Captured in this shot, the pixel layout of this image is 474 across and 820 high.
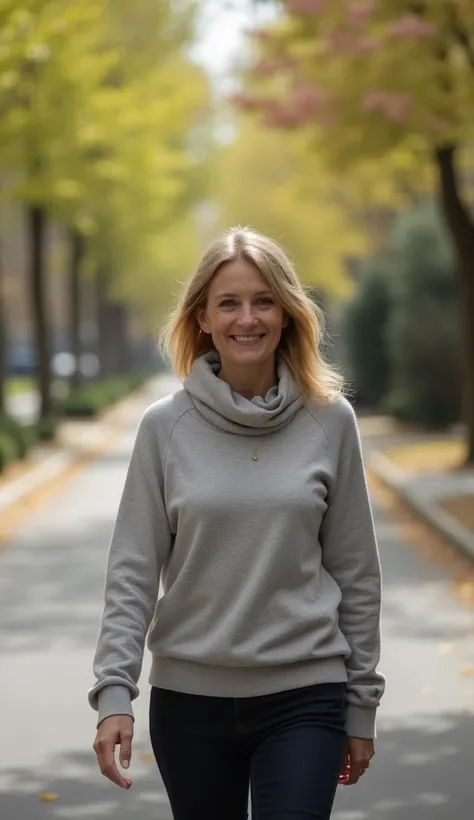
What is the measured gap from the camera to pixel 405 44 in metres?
19.9

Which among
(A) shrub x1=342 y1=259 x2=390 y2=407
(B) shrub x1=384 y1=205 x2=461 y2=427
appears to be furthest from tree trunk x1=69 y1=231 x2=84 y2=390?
(B) shrub x1=384 y1=205 x2=461 y2=427

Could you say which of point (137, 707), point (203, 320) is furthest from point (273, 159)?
point (203, 320)

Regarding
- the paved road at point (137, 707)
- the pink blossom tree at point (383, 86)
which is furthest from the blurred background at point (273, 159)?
the paved road at point (137, 707)

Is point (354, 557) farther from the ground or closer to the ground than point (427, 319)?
farther from the ground

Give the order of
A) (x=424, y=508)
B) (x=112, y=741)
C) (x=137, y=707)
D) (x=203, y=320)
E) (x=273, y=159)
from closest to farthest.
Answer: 1. (x=112, y=741)
2. (x=203, y=320)
3. (x=137, y=707)
4. (x=424, y=508)
5. (x=273, y=159)

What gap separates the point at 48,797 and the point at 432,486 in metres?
13.7

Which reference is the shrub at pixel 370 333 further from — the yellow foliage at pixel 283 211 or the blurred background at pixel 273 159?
the yellow foliage at pixel 283 211

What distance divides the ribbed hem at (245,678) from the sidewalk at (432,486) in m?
10.1

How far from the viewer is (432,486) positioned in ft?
65.4

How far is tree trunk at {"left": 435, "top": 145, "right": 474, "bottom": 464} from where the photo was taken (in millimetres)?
22484

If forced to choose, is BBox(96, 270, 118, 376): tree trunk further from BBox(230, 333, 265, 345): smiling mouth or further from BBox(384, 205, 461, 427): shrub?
BBox(230, 333, 265, 345): smiling mouth

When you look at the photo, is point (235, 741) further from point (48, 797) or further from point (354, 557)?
point (48, 797)

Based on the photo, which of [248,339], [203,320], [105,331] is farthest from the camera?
[105,331]

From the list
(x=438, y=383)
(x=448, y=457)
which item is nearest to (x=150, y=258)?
(x=438, y=383)
